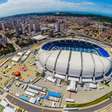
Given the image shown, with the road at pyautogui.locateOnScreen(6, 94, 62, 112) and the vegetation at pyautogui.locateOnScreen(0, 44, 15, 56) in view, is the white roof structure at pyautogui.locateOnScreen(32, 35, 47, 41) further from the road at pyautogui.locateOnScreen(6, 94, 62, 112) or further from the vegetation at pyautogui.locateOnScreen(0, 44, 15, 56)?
the road at pyautogui.locateOnScreen(6, 94, 62, 112)

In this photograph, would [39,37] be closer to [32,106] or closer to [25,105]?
[25,105]

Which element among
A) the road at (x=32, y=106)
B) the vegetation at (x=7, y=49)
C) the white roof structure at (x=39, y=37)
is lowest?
the road at (x=32, y=106)

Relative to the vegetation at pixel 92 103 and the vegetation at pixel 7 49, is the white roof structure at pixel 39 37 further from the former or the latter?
the vegetation at pixel 92 103

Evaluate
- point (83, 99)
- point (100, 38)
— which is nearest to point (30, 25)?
point (100, 38)

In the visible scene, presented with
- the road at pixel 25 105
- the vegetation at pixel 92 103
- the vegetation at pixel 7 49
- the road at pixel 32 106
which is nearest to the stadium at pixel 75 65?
the vegetation at pixel 92 103

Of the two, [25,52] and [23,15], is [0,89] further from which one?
[23,15]

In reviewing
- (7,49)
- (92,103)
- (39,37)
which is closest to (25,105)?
(92,103)

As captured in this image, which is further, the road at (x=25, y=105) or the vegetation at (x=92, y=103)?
the vegetation at (x=92, y=103)

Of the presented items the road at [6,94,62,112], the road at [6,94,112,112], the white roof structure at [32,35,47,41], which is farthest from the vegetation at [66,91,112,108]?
the white roof structure at [32,35,47,41]
